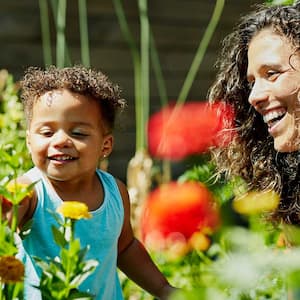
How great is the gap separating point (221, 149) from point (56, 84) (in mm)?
747

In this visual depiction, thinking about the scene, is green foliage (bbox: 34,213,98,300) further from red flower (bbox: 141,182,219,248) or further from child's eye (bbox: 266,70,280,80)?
child's eye (bbox: 266,70,280,80)

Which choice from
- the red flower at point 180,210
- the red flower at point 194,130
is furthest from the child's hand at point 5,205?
the red flower at point 194,130

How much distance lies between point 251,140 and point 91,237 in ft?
2.24

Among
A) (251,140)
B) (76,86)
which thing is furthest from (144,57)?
(76,86)

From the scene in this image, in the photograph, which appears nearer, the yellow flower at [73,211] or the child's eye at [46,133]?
the yellow flower at [73,211]

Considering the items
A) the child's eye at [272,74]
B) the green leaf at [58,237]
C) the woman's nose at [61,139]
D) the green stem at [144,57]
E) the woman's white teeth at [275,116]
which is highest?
the green stem at [144,57]

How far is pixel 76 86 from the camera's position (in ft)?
5.41

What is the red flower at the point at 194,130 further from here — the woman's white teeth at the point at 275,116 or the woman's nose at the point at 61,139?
the woman's nose at the point at 61,139

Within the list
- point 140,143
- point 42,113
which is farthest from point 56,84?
point 140,143

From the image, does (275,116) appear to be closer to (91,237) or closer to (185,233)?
(91,237)

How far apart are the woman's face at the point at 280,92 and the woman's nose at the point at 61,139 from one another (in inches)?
17.3

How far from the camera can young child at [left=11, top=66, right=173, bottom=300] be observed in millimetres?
1580

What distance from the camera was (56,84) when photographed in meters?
1.65

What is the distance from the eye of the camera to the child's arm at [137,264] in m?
1.82
